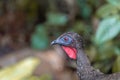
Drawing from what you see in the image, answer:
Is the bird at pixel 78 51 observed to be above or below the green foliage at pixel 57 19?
below

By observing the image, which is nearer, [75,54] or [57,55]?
[75,54]

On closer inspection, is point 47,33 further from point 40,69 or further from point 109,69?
point 109,69

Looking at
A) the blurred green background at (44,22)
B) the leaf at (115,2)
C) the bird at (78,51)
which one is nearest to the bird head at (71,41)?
the bird at (78,51)

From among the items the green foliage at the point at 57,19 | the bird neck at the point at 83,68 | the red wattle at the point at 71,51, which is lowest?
the bird neck at the point at 83,68

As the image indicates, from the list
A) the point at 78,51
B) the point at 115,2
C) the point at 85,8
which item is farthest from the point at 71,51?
the point at 85,8

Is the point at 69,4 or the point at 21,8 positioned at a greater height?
the point at 21,8

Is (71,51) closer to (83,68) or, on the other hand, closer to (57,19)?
(83,68)

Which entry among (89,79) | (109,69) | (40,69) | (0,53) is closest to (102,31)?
(109,69)

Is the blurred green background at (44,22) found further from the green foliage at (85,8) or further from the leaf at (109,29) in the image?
the leaf at (109,29)

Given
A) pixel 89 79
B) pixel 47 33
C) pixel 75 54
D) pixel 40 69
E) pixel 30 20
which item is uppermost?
pixel 30 20

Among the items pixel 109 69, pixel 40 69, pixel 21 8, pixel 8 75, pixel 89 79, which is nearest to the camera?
pixel 89 79
